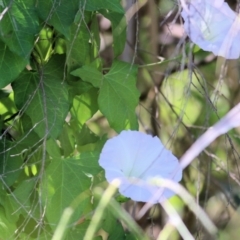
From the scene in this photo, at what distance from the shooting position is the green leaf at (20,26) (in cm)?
65

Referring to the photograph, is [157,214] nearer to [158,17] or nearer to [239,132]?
[239,132]

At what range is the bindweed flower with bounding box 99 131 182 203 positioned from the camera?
1.89ft

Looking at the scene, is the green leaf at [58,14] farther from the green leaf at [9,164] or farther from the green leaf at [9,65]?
the green leaf at [9,164]

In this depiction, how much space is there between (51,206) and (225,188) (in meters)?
0.78

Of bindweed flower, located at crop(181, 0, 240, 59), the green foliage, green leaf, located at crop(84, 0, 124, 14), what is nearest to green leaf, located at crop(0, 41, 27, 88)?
the green foliage

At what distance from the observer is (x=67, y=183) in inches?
27.8

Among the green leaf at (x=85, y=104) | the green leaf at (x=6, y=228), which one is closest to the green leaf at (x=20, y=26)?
the green leaf at (x=85, y=104)

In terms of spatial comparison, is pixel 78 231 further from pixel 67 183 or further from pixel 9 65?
pixel 9 65

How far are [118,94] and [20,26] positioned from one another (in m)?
0.17

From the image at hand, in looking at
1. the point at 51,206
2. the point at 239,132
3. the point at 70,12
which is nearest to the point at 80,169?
the point at 51,206

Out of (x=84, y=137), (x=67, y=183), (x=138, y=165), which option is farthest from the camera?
(x=84, y=137)

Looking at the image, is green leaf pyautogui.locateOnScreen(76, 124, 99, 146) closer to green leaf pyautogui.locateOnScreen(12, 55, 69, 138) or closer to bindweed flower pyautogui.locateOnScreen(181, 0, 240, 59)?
green leaf pyautogui.locateOnScreen(12, 55, 69, 138)

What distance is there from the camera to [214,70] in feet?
4.75

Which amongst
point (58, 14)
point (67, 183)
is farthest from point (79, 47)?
point (67, 183)
